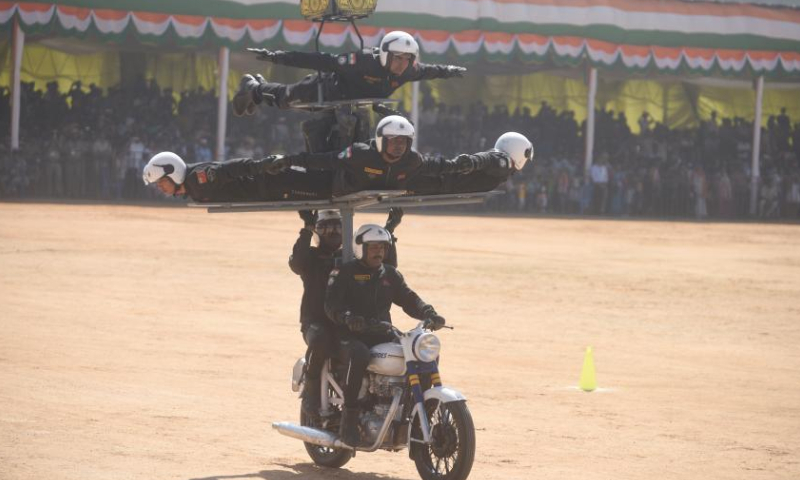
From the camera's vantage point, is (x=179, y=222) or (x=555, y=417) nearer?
(x=555, y=417)

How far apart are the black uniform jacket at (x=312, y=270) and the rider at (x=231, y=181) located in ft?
0.99

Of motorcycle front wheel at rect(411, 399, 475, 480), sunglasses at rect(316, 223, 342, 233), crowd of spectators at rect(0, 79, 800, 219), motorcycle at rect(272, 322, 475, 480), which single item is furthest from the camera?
crowd of spectators at rect(0, 79, 800, 219)

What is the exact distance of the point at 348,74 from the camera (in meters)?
8.62

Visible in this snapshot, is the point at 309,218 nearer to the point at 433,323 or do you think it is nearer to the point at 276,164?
the point at 276,164

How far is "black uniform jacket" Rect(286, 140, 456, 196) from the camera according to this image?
7.84 m

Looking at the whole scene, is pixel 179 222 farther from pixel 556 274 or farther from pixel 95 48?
pixel 95 48

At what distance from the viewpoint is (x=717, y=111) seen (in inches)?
1619

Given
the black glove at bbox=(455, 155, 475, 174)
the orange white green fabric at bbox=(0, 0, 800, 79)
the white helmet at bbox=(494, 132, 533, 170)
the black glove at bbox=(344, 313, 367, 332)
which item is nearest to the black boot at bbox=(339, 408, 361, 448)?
the black glove at bbox=(344, 313, 367, 332)

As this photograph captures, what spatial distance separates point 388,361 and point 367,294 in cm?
47

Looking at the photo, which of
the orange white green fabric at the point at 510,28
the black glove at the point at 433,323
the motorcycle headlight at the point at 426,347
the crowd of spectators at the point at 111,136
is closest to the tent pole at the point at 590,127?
the orange white green fabric at the point at 510,28

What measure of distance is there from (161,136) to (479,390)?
69.1ft

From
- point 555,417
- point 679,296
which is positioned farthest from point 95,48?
point 555,417

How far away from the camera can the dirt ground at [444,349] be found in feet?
29.2

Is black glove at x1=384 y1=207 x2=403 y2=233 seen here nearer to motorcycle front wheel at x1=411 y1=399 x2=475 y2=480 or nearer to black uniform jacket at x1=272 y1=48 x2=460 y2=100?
black uniform jacket at x1=272 y1=48 x2=460 y2=100
